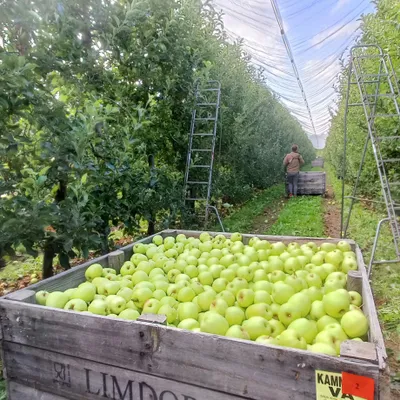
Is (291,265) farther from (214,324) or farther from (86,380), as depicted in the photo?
(86,380)

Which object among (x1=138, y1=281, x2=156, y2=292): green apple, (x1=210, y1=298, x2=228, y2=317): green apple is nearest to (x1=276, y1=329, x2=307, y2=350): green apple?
(x1=210, y1=298, x2=228, y2=317): green apple

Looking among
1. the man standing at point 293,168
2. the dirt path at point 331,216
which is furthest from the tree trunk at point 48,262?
the man standing at point 293,168

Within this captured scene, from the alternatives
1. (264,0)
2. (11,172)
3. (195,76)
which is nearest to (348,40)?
(264,0)

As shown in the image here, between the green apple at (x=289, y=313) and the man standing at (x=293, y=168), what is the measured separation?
10.7 meters

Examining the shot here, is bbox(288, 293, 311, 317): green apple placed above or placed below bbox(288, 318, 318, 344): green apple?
above

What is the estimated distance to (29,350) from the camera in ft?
6.04

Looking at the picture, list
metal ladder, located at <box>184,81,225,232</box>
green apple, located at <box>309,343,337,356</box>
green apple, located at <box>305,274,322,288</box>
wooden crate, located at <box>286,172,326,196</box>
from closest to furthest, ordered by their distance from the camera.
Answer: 1. green apple, located at <box>309,343,337,356</box>
2. green apple, located at <box>305,274,322,288</box>
3. metal ladder, located at <box>184,81,225,232</box>
4. wooden crate, located at <box>286,172,326,196</box>

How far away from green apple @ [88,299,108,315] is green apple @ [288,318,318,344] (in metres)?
0.89

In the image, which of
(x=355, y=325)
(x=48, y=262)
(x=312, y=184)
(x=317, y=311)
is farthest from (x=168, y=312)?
(x=312, y=184)

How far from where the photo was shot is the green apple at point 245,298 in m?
1.87

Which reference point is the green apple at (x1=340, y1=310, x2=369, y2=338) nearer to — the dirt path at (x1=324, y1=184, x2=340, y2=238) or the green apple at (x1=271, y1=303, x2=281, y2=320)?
the green apple at (x1=271, y1=303, x2=281, y2=320)

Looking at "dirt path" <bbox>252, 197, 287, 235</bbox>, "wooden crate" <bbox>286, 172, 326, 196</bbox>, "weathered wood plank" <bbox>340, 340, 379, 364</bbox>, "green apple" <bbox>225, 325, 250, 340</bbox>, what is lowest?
"dirt path" <bbox>252, 197, 287, 235</bbox>

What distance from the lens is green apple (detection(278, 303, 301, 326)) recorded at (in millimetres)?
1735

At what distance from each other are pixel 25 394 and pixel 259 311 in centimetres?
125
